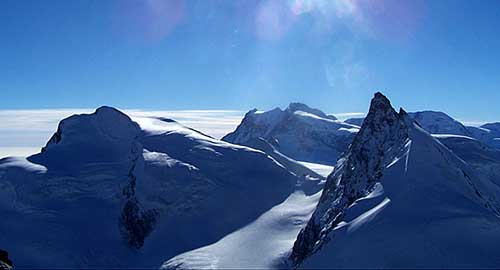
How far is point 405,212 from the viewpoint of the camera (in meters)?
50.3

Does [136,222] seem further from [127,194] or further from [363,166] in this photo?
[363,166]

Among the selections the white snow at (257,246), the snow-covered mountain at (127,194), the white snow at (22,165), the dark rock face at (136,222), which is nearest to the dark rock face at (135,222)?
the dark rock face at (136,222)

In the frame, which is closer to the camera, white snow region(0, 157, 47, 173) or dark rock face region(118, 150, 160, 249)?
dark rock face region(118, 150, 160, 249)

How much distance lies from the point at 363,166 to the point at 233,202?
142 ft

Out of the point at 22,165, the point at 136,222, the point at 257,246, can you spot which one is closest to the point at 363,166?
the point at 257,246

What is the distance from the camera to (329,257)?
154ft

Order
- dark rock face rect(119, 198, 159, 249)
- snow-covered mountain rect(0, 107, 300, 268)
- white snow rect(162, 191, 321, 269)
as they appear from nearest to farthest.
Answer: white snow rect(162, 191, 321, 269)
snow-covered mountain rect(0, 107, 300, 268)
dark rock face rect(119, 198, 159, 249)

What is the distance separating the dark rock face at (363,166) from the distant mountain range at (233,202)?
237mm

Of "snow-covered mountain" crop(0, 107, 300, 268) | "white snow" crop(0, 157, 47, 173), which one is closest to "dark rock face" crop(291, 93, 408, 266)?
"snow-covered mountain" crop(0, 107, 300, 268)

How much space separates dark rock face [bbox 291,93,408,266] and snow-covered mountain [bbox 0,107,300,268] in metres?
28.9

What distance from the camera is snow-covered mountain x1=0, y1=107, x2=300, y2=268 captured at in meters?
89.6

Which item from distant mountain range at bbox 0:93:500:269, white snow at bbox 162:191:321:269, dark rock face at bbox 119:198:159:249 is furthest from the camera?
dark rock face at bbox 119:198:159:249

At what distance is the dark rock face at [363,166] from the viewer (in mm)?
64900

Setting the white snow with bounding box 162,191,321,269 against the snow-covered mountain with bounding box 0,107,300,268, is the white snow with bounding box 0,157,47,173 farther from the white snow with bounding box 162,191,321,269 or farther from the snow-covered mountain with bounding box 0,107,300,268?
the white snow with bounding box 162,191,321,269
